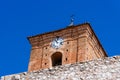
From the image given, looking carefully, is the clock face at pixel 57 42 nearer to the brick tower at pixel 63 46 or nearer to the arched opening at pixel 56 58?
the brick tower at pixel 63 46

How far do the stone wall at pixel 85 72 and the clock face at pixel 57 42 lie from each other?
1833 cm

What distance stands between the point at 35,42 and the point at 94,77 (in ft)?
64.7

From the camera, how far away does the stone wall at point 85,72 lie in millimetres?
7602

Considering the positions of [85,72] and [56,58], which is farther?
[56,58]

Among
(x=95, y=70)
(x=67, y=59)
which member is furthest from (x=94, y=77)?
(x=67, y=59)

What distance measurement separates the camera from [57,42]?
26.8 m

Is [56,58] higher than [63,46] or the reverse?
the reverse

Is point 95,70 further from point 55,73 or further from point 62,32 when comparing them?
point 62,32

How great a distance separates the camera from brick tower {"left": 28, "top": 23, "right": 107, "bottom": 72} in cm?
2570

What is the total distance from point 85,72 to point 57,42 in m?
19.0

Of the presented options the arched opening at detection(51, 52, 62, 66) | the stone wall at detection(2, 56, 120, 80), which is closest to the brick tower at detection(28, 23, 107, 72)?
the arched opening at detection(51, 52, 62, 66)

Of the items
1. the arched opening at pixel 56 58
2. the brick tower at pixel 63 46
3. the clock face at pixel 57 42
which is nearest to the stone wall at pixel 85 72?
the brick tower at pixel 63 46

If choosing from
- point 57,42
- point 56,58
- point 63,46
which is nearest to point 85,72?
point 63,46

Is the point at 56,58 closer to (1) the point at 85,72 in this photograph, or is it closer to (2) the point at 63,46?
(2) the point at 63,46
